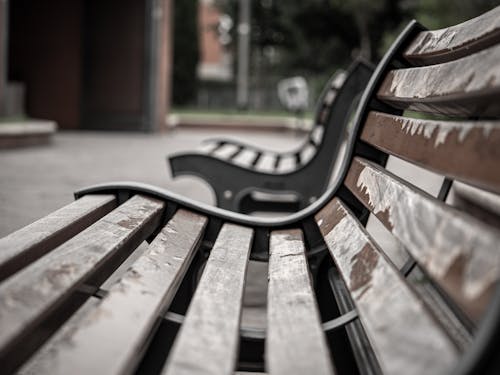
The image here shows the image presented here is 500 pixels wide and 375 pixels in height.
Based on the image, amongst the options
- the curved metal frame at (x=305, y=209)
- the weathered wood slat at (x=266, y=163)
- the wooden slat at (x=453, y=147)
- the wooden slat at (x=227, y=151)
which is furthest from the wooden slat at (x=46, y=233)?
the weathered wood slat at (x=266, y=163)

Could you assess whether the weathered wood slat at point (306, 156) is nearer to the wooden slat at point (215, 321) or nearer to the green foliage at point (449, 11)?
the wooden slat at point (215, 321)

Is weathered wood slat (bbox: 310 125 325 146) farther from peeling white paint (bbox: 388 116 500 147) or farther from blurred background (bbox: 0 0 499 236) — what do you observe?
peeling white paint (bbox: 388 116 500 147)

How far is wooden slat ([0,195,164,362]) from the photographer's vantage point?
3.38ft

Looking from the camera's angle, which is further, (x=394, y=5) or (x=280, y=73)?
(x=280, y=73)

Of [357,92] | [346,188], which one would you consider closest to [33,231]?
[346,188]

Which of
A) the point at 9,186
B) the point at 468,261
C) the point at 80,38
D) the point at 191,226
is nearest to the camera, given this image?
the point at 468,261

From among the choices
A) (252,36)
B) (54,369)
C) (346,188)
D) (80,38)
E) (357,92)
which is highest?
(252,36)

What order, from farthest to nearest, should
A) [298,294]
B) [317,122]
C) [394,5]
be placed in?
[394,5] → [317,122] → [298,294]

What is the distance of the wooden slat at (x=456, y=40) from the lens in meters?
1.21

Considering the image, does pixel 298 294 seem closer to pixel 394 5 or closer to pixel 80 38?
pixel 80 38

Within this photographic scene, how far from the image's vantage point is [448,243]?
0.97 meters

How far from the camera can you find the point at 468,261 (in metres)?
0.90

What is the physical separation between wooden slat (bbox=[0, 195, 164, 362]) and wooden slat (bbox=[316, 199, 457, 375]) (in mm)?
464

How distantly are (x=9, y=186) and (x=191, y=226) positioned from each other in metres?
3.89
